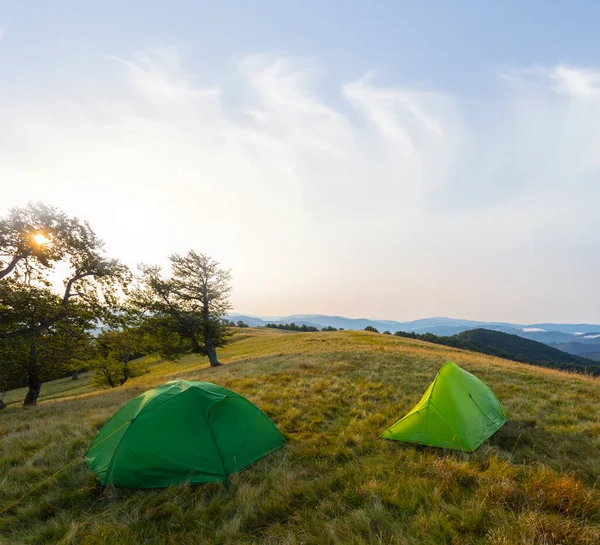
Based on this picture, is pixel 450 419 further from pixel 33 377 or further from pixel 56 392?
pixel 56 392

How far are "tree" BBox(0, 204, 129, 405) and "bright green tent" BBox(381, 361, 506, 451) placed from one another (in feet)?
58.7

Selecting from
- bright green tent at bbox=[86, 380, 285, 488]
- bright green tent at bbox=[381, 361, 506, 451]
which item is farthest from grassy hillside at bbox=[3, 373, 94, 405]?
bright green tent at bbox=[381, 361, 506, 451]

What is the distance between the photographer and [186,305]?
29094 mm

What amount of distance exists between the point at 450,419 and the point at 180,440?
6.00 m

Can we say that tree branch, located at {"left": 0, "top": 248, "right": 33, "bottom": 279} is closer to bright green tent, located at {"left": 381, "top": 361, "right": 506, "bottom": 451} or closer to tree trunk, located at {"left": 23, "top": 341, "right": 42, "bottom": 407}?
tree trunk, located at {"left": 23, "top": 341, "right": 42, "bottom": 407}

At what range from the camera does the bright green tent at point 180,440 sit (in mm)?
5402

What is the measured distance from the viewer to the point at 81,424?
8.84 m

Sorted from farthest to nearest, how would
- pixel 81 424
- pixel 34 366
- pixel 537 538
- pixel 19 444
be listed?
pixel 34 366 → pixel 81 424 → pixel 19 444 → pixel 537 538

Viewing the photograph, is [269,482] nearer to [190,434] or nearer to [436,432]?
[190,434]

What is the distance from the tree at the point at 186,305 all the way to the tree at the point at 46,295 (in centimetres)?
926

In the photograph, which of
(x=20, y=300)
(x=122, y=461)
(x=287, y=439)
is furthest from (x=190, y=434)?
(x=20, y=300)

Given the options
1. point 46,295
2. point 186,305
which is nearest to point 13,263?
point 46,295

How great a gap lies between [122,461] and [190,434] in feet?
4.10

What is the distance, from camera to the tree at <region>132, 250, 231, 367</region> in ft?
91.2
